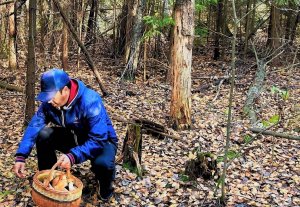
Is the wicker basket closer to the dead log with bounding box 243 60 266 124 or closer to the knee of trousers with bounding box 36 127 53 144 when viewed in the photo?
the knee of trousers with bounding box 36 127 53 144

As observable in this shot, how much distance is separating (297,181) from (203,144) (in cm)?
171

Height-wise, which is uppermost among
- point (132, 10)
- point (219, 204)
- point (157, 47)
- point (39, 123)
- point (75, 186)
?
point (132, 10)

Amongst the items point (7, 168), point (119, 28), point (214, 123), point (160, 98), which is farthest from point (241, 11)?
point (7, 168)

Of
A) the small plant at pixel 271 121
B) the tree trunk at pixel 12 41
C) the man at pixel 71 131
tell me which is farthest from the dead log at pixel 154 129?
the tree trunk at pixel 12 41

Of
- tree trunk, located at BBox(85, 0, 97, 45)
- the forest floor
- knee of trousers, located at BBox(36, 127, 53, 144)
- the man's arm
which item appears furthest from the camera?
tree trunk, located at BBox(85, 0, 97, 45)

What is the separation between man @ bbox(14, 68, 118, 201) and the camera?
3.61 meters

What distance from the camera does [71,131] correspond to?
4281 mm

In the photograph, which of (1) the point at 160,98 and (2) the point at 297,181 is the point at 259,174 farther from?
(1) the point at 160,98

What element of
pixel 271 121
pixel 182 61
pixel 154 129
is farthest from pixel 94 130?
pixel 271 121

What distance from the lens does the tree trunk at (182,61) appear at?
6996 mm

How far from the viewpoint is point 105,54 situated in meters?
15.9

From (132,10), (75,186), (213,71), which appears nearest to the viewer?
(75,186)

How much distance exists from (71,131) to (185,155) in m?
2.26

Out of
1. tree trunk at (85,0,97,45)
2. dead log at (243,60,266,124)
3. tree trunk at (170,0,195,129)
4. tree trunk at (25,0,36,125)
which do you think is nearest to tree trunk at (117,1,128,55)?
tree trunk at (85,0,97,45)
